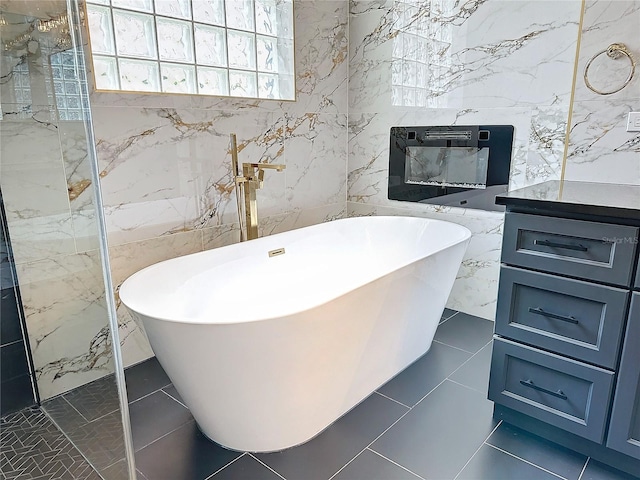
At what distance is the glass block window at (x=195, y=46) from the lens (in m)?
2.06

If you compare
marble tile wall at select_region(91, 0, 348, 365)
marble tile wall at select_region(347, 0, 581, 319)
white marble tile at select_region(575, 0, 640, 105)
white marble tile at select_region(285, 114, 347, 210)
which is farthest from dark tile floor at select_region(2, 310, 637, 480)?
white marble tile at select_region(575, 0, 640, 105)

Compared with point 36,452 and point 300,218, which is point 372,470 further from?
point 300,218

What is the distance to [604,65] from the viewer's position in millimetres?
2135

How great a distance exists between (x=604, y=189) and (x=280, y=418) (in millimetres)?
1712

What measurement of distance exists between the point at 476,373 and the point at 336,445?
90cm

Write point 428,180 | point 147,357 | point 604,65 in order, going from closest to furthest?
point 604,65
point 147,357
point 428,180

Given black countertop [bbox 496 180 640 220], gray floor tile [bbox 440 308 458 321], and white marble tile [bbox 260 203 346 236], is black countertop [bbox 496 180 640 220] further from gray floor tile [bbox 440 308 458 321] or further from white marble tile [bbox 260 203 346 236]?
white marble tile [bbox 260 203 346 236]

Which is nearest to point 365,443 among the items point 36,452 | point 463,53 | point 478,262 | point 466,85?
point 36,452

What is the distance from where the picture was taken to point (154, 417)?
6.15 feet

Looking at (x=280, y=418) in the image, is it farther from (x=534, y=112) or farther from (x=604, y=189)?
(x=534, y=112)

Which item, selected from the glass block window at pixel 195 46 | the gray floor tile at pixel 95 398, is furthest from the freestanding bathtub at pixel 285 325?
the glass block window at pixel 195 46

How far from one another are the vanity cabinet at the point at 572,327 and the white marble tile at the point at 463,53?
96 centimetres

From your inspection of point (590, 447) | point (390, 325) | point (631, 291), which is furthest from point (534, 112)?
point (590, 447)

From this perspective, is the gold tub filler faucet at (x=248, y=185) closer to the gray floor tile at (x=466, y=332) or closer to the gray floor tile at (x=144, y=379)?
the gray floor tile at (x=144, y=379)
